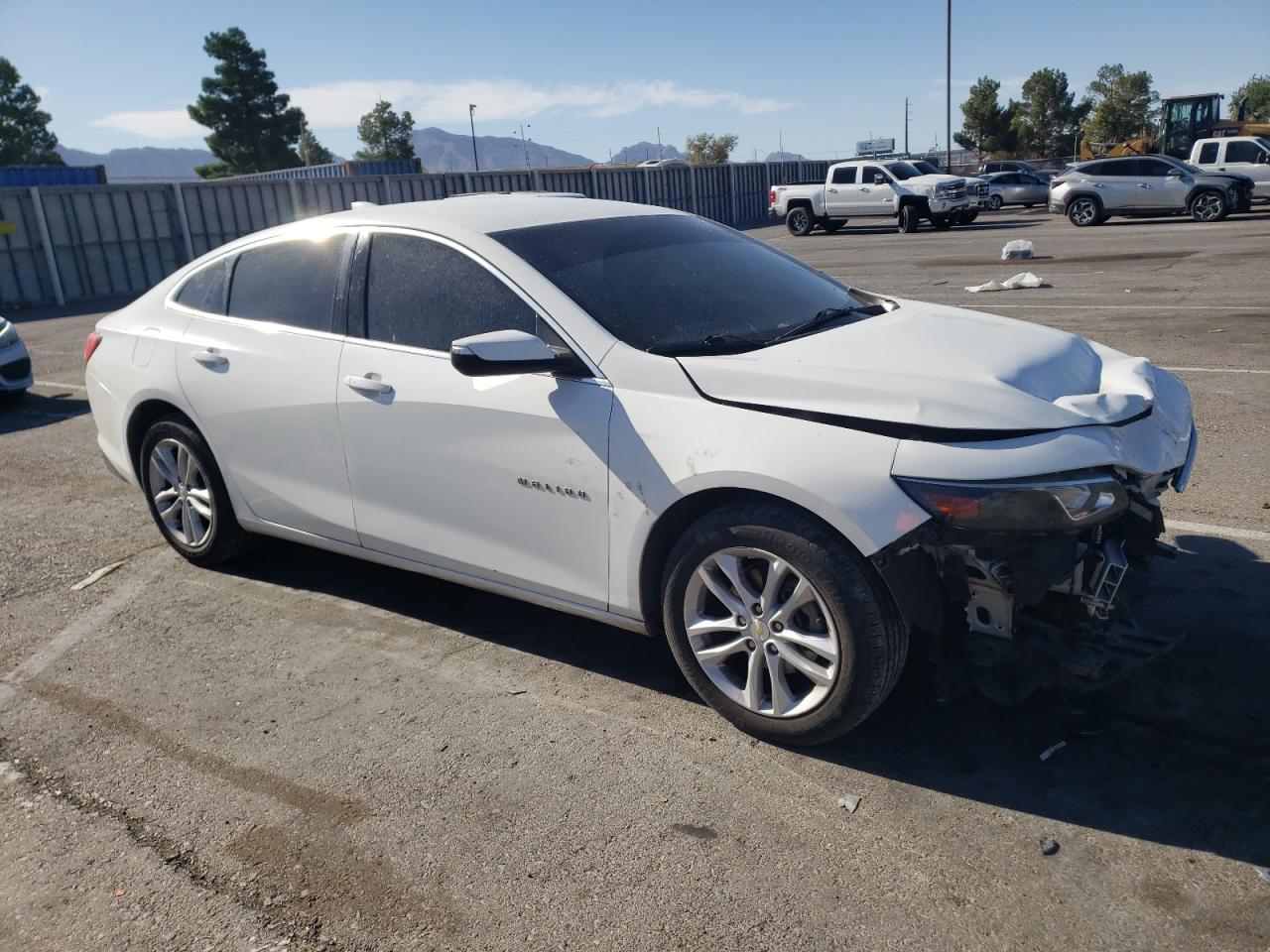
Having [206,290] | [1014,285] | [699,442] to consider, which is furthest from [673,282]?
[1014,285]

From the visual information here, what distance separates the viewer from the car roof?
4.25 meters

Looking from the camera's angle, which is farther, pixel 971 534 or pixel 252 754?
pixel 252 754

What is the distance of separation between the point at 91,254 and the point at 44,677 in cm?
2155

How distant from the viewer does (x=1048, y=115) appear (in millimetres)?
71312

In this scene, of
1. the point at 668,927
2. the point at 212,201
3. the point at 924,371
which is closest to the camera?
the point at 668,927

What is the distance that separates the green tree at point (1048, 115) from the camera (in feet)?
230

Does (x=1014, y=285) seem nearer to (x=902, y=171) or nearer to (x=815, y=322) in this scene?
(x=815, y=322)

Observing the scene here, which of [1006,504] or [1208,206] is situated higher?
[1006,504]

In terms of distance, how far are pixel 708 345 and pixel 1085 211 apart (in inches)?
992

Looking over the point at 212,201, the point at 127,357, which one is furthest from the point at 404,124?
the point at 127,357

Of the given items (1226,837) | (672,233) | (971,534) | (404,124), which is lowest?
(1226,837)

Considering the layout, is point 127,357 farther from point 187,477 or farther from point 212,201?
point 212,201

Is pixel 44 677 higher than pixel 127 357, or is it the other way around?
pixel 127 357

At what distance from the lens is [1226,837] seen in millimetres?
2852
